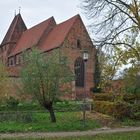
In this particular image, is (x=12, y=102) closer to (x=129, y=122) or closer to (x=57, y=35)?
(x=129, y=122)

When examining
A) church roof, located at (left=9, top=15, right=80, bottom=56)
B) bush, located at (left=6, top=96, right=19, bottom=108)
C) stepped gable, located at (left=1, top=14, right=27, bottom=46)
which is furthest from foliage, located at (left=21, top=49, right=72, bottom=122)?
stepped gable, located at (left=1, top=14, right=27, bottom=46)

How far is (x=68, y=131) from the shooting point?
72.0 feet

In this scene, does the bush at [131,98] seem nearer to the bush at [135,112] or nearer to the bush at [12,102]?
the bush at [135,112]

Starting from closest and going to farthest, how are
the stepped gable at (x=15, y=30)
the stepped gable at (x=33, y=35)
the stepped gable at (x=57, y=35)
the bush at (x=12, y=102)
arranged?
the bush at (x=12, y=102) → the stepped gable at (x=57, y=35) → the stepped gable at (x=33, y=35) → the stepped gable at (x=15, y=30)

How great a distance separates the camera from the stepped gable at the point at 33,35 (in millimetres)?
77438

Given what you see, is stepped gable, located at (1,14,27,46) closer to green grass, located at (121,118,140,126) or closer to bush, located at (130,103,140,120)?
bush, located at (130,103,140,120)

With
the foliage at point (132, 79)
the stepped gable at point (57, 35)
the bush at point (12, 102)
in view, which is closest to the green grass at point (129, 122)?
the foliage at point (132, 79)

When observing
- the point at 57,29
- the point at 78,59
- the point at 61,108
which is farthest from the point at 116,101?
the point at 57,29

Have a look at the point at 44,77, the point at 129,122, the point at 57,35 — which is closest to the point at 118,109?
the point at 129,122

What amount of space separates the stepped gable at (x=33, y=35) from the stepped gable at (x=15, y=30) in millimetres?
2902

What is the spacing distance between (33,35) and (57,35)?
10.3 m

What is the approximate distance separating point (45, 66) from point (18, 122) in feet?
13.9

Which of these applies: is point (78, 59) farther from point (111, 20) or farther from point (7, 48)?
point (111, 20)

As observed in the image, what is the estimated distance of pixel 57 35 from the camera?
7225 centimetres
